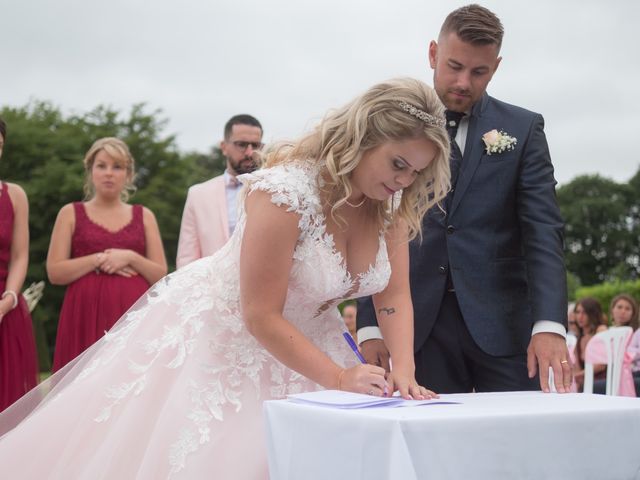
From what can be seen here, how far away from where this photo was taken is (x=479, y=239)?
3.58 metres

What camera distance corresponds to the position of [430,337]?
144 inches

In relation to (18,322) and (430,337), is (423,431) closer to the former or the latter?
(430,337)

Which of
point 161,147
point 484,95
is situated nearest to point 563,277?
point 484,95

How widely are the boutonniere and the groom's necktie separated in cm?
13

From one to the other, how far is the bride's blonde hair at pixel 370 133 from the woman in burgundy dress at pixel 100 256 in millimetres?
3024

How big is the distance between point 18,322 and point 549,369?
3244 millimetres

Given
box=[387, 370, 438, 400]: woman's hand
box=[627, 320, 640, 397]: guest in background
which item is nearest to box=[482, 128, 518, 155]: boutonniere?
box=[387, 370, 438, 400]: woman's hand

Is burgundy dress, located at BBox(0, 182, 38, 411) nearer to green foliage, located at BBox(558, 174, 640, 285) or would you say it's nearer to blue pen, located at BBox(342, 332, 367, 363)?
blue pen, located at BBox(342, 332, 367, 363)

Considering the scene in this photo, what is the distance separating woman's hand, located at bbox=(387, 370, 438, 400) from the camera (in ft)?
9.08

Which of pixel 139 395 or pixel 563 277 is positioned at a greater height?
pixel 563 277

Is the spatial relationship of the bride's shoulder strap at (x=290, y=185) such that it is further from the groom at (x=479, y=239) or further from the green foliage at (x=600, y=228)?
the green foliage at (x=600, y=228)

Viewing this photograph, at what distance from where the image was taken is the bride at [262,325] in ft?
9.34

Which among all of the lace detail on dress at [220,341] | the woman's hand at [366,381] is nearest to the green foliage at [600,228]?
the lace detail on dress at [220,341]

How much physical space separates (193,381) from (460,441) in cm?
109
